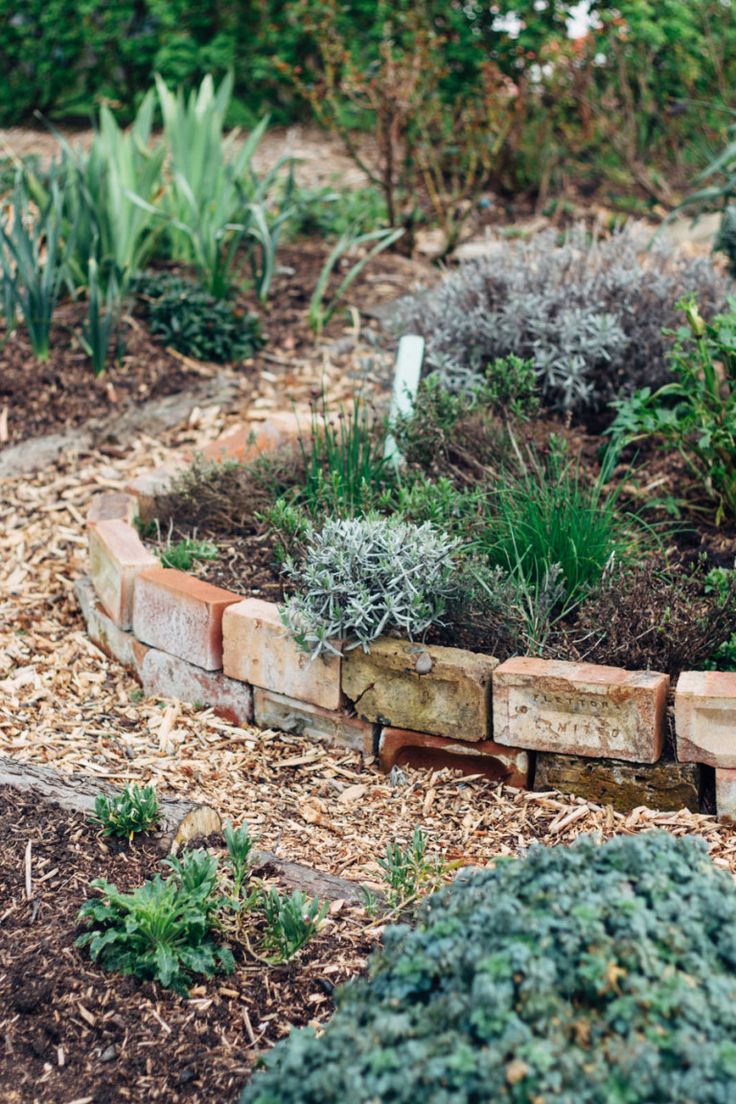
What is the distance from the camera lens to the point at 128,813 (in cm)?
243

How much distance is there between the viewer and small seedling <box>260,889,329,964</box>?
215cm

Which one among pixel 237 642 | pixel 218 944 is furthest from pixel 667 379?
pixel 218 944

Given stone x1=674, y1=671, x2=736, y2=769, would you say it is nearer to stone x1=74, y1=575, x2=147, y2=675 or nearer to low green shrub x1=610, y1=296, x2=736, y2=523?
low green shrub x1=610, y1=296, x2=736, y2=523

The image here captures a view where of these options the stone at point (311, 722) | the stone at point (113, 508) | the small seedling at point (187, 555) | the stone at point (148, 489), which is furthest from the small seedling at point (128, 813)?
the stone at point (148, 489)

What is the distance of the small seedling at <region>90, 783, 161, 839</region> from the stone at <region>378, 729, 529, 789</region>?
0.74 meters

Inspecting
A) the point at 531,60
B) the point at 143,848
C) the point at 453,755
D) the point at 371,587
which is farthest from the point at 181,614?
the point at 531,60

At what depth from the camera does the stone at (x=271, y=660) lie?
3051mm

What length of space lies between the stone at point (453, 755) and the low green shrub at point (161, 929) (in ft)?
2.85

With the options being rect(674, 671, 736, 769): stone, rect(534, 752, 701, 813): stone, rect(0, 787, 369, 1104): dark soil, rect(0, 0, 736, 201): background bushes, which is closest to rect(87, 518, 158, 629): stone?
rect(0, 787, 369, 1104): dark soil

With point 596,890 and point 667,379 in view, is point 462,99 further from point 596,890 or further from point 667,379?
point 596,890

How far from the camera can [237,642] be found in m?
3.19

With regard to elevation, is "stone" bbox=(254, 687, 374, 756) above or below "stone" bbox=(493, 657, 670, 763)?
below

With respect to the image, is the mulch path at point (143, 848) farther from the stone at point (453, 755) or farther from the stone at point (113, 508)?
the stone at point (113, 508)

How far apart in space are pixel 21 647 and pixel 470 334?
200cm
